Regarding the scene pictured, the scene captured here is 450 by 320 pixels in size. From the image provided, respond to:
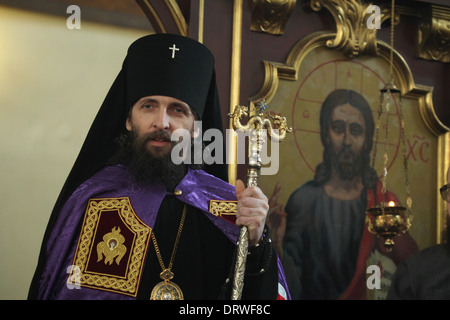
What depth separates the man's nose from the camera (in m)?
3.49

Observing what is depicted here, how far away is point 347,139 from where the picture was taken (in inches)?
220

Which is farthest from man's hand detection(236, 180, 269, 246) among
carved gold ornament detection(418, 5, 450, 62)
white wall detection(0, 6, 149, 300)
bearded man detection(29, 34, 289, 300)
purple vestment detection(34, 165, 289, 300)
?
white wall detection(0, 6, 149, 300)

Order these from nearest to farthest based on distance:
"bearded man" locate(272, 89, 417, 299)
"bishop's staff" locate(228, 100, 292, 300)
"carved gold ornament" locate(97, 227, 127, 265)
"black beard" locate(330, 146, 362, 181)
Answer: "bishop's staff" locate(228, 100, 292, 300) → "carved gold ornament" locate(97, 227, 127, 265) → "bearded man" locate(272, 89, 417, 299) → "black beard" locate(330, 146, 362, 181)

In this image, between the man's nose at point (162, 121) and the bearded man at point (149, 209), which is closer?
the bearded man at point (149, 209)

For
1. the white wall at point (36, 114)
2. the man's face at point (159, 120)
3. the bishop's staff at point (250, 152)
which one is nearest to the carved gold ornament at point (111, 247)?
the man's face at point (159, 120)

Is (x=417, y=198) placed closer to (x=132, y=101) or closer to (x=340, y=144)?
(x=340, y=144)

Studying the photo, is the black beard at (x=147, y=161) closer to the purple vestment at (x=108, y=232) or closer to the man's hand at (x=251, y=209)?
the purple vestment at (x=108, y=232)

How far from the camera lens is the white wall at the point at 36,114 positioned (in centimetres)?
630

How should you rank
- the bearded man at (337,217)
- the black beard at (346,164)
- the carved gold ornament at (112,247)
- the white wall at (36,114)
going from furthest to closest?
1. the white wall at (36,114)
2. the black beard at (346,164)
3. the bearded man at (337,217)
4. the carved gold ornament at (112,247)

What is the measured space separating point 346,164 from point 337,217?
426mm

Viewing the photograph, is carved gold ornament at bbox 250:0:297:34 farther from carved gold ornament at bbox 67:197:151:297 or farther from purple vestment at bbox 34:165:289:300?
carved gold ornament at bbox 67:197:151:297

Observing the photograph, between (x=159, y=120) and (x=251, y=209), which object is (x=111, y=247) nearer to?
(x=159, y=120)

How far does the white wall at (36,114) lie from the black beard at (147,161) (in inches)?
116

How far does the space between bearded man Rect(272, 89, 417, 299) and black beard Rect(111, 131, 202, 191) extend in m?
1.82
